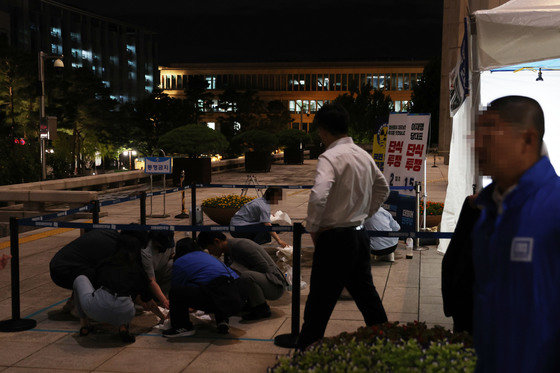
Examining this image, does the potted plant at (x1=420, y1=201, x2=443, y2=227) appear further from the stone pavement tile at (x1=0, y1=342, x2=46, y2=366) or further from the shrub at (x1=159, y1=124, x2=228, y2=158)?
the shrub at (x1=159, y1=124, x2=228, y2=158)

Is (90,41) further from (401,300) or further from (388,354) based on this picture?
(388,354)

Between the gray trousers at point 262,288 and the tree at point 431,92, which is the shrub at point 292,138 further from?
the gray trousers at point 262,288

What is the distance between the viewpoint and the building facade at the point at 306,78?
123562mm

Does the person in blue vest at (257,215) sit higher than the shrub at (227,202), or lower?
higher

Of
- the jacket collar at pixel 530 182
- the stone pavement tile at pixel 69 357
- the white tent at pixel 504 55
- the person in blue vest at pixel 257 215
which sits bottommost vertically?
the stone pavement tile at pixel 69 357

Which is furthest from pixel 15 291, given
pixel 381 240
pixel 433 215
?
pixel 433 215

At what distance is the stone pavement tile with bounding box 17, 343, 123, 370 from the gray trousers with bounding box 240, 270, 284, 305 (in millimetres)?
1493

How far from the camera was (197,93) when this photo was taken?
8388 cm

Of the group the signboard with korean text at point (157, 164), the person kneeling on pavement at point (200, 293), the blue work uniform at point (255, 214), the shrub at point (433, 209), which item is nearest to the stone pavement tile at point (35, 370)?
the person kneeling on pavement at point (200, 293)

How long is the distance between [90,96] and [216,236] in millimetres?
47922

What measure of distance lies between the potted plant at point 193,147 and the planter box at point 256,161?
954 cm

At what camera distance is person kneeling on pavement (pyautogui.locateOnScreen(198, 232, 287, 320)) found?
6805mm

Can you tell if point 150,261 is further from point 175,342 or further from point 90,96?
point 90,96

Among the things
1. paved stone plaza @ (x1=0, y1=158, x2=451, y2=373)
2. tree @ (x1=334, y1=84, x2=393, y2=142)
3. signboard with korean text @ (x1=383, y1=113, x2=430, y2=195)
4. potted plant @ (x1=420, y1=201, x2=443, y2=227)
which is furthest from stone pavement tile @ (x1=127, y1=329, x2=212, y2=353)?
tree @ (x1=334, y1=84, x2=393, y2=142)
